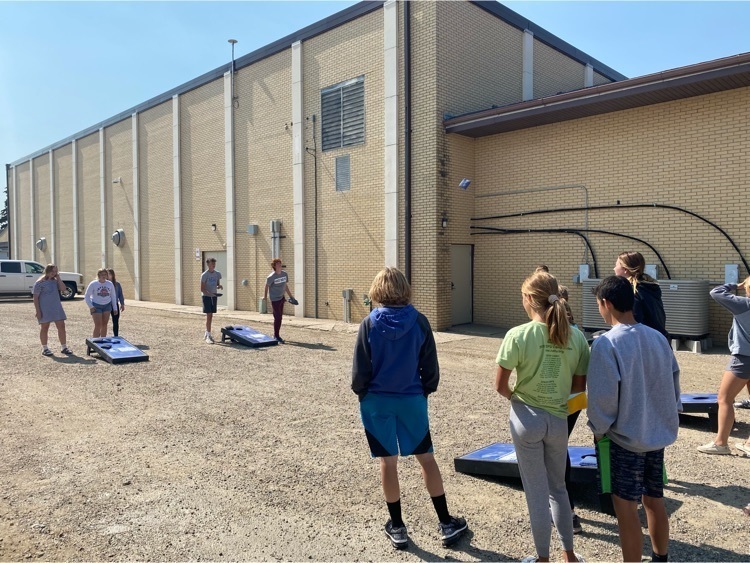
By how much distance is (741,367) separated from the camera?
4871 mm

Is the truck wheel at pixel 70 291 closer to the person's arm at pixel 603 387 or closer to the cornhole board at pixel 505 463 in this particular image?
A: the cornhole board at pixel 505 463

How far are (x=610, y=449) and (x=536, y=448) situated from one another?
0.38 metres

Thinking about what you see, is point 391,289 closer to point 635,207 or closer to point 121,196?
point 635,207

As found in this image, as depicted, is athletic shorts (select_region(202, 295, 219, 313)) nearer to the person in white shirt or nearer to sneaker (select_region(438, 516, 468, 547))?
the person in white shirt

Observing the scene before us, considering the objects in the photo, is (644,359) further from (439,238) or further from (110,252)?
(110,252)

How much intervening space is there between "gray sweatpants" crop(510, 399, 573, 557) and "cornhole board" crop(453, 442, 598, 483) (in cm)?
97

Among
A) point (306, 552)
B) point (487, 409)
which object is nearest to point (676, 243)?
point (487, 409)

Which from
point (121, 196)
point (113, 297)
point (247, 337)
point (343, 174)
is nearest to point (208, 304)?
point (247, 337)

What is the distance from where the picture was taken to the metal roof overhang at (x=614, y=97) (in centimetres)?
1005

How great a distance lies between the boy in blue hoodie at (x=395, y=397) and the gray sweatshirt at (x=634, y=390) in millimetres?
980

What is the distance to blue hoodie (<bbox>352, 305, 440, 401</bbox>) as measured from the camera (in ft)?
11.4

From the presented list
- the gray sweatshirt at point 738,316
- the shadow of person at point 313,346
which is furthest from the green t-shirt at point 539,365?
the shadow of person at point 313,346

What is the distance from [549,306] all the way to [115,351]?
28.5ft

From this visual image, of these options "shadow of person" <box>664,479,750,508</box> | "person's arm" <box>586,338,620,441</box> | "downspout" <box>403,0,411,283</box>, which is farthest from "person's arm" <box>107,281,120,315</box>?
"person's arm" <box>586,338,620,441</box>
